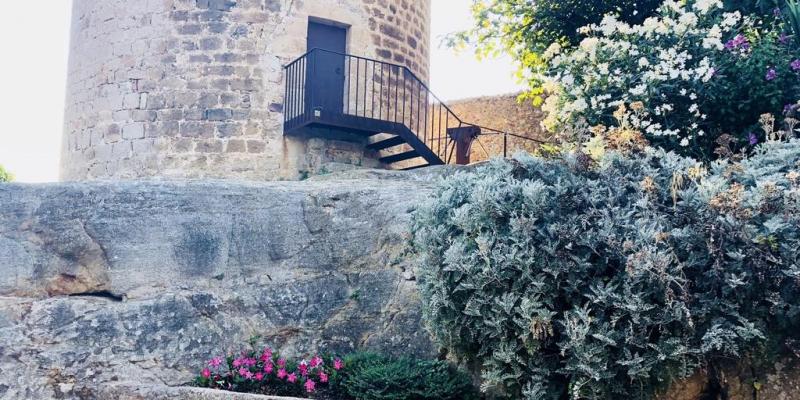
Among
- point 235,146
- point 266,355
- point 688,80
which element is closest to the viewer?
point 266,355

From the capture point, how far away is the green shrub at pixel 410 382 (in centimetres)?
596

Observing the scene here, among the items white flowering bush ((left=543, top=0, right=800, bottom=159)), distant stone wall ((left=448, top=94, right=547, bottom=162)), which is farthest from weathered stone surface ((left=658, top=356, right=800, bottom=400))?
distant stone wall ((left=448, top=94, right=547, bottom=162))

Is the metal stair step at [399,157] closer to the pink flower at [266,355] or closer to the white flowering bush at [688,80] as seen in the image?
the white flowering bush at [688,80]

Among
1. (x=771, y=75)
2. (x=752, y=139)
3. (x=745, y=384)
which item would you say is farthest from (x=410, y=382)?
(x=771, y=75)

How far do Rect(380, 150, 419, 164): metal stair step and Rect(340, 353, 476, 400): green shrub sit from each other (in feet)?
20.7

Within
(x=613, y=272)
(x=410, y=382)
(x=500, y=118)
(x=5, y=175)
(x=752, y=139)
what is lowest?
(x=410, y=382)

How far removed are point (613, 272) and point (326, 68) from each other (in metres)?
7.64

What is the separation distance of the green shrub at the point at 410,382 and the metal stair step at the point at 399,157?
632 cm

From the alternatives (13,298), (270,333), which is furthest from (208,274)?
(13,298)

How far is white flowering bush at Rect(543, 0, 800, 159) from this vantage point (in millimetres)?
8766

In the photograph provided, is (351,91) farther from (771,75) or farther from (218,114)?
(771,75)

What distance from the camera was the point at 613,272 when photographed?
537cm

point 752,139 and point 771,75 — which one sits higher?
point 771,75

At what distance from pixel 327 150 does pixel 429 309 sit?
643 cm
